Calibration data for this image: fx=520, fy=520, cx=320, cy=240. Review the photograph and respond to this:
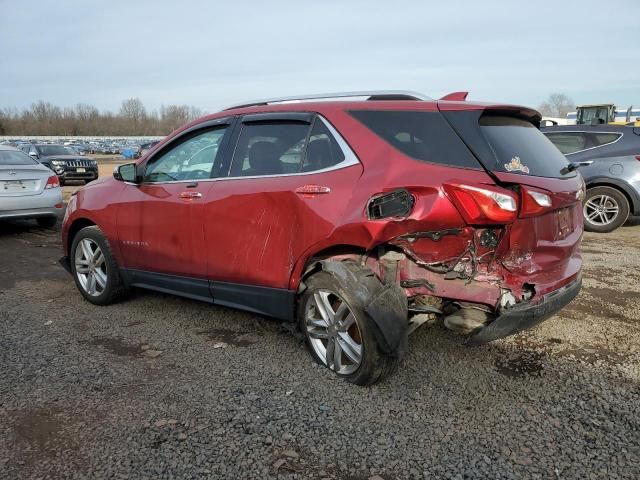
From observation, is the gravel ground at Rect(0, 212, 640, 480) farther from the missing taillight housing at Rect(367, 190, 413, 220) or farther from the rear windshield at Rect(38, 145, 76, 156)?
the rear windshield at Rect(38, 145, 76, 156)

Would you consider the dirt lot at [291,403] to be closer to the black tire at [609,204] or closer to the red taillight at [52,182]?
the black tire at [609,204]

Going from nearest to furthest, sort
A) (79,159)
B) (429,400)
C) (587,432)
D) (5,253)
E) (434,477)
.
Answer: (434,477), (587,432), (429,400), (5,253), (79,159)

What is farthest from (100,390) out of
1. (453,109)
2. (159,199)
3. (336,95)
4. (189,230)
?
(453,109)

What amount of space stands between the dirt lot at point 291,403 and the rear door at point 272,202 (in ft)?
1.77

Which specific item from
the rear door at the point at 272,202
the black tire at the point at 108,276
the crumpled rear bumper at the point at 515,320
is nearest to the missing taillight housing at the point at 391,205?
the rear door at the point at 272,202

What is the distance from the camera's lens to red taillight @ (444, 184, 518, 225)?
2842mm

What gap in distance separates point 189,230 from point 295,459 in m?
2.10

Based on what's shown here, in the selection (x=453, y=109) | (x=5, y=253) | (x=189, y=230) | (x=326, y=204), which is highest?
(x=453, y=109)

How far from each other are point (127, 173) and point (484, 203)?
10.3 feet

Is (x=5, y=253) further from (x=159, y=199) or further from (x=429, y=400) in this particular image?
(x=429, y=400)

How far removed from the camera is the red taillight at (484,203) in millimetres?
2842

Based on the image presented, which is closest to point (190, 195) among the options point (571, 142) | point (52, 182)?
point (52, 182)

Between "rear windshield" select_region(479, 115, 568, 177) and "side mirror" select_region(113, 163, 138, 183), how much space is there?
116 inches

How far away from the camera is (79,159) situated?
19234 millimetres
